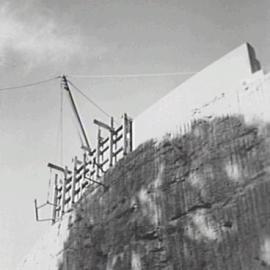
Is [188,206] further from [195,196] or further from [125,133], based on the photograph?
[125,133]

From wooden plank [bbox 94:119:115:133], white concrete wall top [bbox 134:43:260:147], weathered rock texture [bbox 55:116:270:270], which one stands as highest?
wooden plank [bbox 94:119:115:133]

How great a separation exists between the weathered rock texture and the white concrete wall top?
1.00 feet

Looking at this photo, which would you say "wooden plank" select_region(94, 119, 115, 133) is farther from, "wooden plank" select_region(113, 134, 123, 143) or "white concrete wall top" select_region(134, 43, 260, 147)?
"white concrete wall top" select_region(134, 43, 260, 147)

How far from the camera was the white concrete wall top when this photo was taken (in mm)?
7141

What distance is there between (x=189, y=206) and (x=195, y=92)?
1.90m

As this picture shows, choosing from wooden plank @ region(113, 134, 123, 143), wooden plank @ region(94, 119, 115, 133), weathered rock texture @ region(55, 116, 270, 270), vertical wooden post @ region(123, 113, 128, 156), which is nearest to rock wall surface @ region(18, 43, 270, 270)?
weathered rock texture @ region(55, 116, 270, 270)

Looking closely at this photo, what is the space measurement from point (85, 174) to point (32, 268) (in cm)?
237

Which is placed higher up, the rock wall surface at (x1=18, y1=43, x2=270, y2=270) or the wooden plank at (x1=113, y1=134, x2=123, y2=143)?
the wooden plank at (x1=113, y1=134, x2=123, y2=143)

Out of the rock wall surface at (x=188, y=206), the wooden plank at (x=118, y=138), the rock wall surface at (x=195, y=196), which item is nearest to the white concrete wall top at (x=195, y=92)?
the rock wall surface at (x=195, y=196)

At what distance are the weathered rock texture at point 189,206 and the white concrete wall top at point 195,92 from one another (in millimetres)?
306

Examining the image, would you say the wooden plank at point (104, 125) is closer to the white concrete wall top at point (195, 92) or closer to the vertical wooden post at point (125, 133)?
the vertical wooden post at point (125, 133)

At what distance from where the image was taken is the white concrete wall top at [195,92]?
281 inches

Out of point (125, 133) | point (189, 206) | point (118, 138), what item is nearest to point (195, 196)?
point (189, 206)

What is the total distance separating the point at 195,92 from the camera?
25.3 ft
